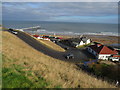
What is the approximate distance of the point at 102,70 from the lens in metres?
15.6

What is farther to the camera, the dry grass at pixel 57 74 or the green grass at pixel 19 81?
the dry grass at pixel 57 74

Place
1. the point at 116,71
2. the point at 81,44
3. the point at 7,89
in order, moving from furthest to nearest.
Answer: the point at 81,44
the point at 116,71
the point at 7,89

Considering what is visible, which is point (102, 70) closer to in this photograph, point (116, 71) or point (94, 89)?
point (116, 71)

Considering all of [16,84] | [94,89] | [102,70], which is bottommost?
[102,70]

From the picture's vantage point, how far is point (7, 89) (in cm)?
431

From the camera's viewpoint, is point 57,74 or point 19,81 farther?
point 57,74

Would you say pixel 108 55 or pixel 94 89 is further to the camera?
pixel 108 55

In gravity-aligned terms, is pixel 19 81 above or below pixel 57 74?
above

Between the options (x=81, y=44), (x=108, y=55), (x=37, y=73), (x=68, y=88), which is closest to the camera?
(x=68, y=88)

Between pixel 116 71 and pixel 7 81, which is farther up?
pixel 7 81

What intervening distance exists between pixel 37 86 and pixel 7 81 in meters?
1.27

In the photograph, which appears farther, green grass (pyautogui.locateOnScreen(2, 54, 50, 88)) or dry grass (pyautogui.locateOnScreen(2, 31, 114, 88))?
dry grass (pyautogui.locateOnScreen(2, 31, 114, 88))

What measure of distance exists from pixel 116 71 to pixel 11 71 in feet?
43.5

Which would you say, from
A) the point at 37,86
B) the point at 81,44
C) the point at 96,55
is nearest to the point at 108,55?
the point at 96,55
